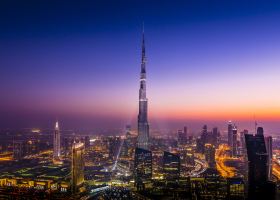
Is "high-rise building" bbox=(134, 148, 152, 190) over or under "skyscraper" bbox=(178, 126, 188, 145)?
under

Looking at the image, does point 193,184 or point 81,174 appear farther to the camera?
point 81,174

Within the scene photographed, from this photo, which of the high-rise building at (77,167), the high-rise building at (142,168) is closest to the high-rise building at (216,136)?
the high-rise building at (142,168)

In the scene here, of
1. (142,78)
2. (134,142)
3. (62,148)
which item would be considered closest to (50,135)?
(62,148)

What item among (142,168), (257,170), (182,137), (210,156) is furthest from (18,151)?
(257,170)

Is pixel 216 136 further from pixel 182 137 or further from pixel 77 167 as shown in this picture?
pixel 77 167

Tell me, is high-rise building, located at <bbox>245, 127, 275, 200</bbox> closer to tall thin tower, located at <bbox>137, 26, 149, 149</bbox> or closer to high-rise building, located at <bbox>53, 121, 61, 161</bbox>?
tall thin tower, located at <bbox>137, 26, 149, 149</bbox>

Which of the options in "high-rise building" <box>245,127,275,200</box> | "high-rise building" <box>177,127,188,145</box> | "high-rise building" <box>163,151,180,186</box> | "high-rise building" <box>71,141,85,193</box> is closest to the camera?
"high-rise building" <box>245,127,275,200</box>

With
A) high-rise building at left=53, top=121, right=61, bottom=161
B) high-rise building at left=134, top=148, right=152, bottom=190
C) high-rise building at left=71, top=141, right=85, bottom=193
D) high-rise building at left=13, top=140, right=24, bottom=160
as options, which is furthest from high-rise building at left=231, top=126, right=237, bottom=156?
high-rise building at left=13, top=140, right=24, bottom=160

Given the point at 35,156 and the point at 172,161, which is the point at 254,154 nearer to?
the point at 172,161
